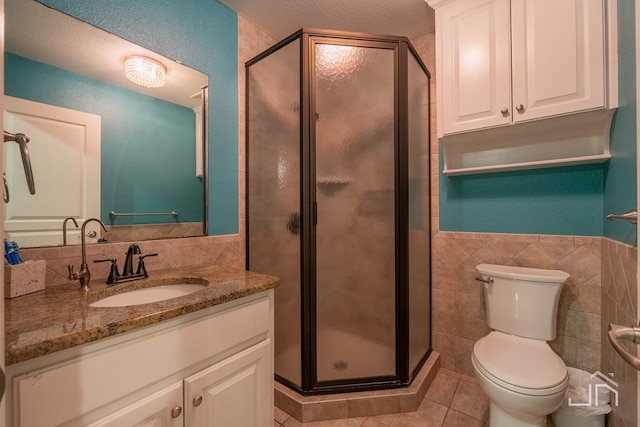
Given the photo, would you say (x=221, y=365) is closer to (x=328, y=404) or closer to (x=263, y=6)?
(x=328, y=404)

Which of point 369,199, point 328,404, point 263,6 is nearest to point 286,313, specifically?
point 328,404

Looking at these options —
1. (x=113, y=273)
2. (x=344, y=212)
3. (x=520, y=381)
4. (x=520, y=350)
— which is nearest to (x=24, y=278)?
(x=113, y=273)

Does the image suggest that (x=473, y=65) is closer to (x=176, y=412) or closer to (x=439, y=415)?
(x=439, y=415)

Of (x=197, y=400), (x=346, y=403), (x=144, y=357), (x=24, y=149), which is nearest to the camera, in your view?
(x=144, y=357)

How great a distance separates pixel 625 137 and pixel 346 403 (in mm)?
1864

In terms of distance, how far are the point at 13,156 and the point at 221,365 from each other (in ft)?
3.64

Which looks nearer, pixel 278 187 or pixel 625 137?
pixel 625 137

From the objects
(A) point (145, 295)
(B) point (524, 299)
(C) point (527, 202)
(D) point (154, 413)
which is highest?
(C) point (527, 202)

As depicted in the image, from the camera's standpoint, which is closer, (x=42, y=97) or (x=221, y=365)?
(x=221, y=365)

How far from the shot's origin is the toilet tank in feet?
4.75

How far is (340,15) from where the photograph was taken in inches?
74.0

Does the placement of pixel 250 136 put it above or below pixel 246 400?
above

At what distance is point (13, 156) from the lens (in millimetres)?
1029

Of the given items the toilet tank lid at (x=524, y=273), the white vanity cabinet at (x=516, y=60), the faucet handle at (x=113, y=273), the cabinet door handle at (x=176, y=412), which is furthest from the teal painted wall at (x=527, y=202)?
the faucet handle at (x=113, y=273)
